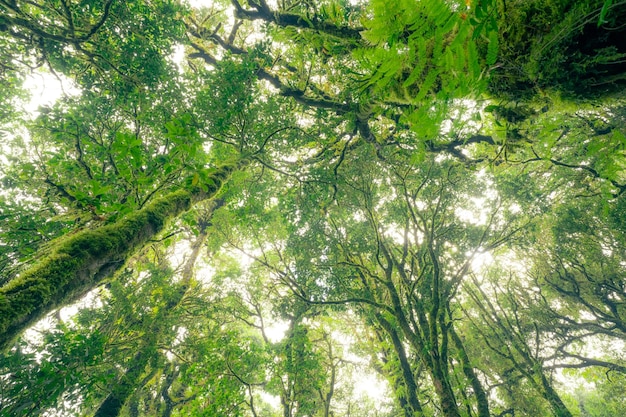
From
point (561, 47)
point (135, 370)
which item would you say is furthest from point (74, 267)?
point (135, 370)

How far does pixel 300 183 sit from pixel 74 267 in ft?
17.8

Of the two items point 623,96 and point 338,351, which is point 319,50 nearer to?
point 623,96

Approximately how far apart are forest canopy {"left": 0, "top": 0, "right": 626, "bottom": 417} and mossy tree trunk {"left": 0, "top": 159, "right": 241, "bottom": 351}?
0.02 meters

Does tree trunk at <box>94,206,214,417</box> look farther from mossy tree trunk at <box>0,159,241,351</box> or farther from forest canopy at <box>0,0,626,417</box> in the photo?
mossy tree trunk at <box>0,159,241,351</box>

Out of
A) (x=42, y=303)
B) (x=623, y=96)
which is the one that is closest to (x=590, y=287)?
(x=623, y=96)

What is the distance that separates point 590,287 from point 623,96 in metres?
14.6

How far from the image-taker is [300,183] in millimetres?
7613

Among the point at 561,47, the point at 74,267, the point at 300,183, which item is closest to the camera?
the point at 561,47

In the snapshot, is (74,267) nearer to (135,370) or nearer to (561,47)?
(561,47)

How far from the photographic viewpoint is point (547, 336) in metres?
12.5

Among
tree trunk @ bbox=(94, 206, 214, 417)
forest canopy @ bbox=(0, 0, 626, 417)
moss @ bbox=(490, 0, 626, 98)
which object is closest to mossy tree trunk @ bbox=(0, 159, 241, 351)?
forest canopy @ bbox=(0, 0, 626, 417)

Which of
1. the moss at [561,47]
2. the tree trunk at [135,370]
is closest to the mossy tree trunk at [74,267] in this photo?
the moss at [561,47]

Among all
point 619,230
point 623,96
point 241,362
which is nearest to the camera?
point 623,96

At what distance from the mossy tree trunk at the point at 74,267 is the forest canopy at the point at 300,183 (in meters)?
0.02
